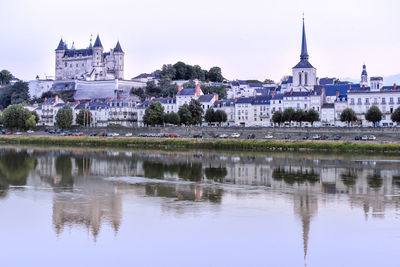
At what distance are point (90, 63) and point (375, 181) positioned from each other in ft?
266

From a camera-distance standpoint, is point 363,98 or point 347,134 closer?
point 347,134

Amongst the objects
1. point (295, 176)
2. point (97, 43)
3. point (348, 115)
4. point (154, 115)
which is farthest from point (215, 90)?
point (295, 176)

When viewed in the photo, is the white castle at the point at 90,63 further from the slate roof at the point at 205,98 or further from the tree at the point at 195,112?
the tree at the point at 195,112

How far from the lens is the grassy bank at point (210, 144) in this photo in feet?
119

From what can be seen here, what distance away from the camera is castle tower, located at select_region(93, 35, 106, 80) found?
92.9 m

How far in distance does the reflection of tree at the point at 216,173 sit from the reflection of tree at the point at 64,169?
5177 mm

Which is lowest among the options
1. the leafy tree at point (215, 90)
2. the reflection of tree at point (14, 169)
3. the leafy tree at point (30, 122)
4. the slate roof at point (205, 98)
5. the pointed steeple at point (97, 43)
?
the reflection of tree at point (14, 169)

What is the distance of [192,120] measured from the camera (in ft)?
187

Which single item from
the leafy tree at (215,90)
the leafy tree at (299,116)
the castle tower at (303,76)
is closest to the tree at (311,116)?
the leafy tree at (299,116)

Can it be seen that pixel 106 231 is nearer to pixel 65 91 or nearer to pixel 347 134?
pixel 347 134

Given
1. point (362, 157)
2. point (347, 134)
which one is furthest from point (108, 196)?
point (347, 134)

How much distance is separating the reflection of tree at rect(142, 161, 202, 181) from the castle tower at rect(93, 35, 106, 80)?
66191mm

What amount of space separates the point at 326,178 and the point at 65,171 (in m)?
10.5

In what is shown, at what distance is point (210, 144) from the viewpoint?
41.0 meters
